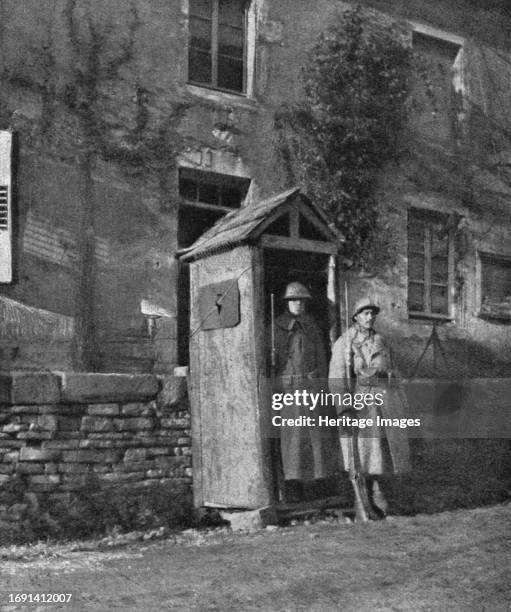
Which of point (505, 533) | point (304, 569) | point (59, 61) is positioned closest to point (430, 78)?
point (59, 61)

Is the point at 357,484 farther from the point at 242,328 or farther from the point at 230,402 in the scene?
the point at 242,328

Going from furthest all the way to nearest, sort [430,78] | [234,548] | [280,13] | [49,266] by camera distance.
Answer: [430,78], [280,13], [49,266], [234,548]

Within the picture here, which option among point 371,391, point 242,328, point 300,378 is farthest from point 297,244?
point 371,391

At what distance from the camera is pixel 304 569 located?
6.17m

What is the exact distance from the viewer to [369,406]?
856 centimetres

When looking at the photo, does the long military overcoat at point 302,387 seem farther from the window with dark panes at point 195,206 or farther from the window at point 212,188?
the window at point 212,188

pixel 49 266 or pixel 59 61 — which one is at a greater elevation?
pixel 59 61

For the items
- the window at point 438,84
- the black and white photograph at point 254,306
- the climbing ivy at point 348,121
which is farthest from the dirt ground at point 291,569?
the window at point 438,84

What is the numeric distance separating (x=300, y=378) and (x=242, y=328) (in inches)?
29.5

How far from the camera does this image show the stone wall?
7871 millimetres

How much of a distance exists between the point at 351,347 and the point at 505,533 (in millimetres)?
2179

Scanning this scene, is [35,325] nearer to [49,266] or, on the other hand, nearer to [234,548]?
[49,266]

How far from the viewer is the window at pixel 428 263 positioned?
509 inches

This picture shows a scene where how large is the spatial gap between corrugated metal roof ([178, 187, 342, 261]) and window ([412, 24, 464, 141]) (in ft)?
15.1
